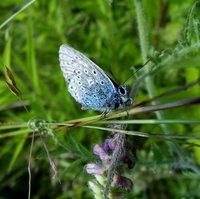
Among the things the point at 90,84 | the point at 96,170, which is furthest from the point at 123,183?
the point at 90,84

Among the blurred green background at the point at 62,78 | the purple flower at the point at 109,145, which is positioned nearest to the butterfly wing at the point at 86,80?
the purple flower at the point at 109,145

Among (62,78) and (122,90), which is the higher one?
(62,78)

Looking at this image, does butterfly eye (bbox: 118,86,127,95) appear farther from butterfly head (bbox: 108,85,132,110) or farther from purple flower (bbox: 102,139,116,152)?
purple flower (bbox: 102,139,116,152)

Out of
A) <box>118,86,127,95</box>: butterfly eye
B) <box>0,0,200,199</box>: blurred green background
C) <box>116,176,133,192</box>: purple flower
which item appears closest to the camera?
<box>116,176,133,192</box>: purple flower

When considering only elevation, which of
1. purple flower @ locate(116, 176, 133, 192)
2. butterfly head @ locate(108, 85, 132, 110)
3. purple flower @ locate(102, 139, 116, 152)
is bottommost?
purple flower @ locate(116, 176, 133, 192)

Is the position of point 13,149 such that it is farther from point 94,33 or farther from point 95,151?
point 95,151

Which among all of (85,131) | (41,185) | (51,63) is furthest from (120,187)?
(51,63)

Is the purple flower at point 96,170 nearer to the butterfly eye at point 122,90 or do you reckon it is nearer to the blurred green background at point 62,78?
the butterfly eye at point 122,90

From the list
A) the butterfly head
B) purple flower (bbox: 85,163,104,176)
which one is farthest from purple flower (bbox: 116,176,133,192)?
the butterfly head

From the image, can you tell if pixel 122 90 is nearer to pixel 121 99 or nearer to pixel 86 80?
pixel 121 99
